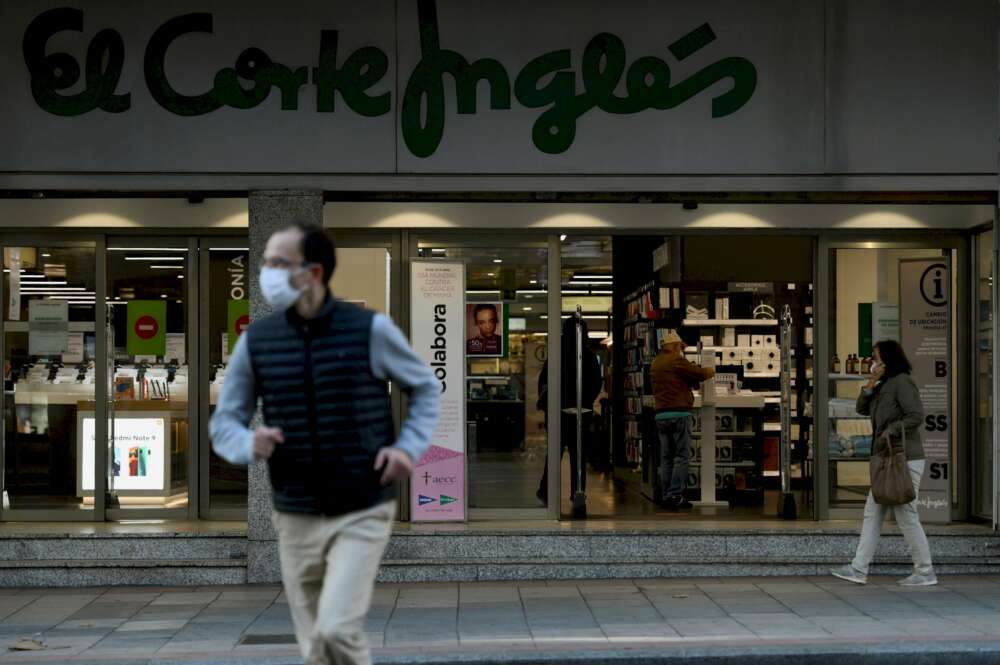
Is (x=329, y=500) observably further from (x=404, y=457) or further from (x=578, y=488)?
(x=578, y=488)

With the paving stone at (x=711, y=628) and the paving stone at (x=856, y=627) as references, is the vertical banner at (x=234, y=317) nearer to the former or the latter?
the paving stone at (x=711, y=628)

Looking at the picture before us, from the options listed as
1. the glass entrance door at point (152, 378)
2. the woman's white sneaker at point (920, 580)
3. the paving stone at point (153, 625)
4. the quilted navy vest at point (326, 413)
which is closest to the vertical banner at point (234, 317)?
the glass entrance door at point (152, 378)

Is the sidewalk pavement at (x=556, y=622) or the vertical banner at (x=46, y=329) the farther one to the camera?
the vertical banner at (x=46, y=329)

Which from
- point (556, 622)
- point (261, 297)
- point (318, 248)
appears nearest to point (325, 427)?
point (318, 248)

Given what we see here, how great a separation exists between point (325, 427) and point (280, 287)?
52cm

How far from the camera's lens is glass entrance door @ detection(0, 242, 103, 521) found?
11672 mm

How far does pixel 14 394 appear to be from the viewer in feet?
38.4

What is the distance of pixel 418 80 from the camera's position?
10297 millimetres

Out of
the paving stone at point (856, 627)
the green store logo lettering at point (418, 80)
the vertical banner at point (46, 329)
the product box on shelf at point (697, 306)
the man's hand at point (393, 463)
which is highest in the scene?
the green store logo lettering at point (418, 80)

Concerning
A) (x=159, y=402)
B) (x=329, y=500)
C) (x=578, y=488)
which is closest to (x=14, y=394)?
(x=159, y=402)

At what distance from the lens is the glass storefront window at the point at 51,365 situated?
11688mm

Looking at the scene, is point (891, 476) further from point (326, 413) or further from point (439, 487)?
point (326, 413)

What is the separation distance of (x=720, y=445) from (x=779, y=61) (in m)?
5.08

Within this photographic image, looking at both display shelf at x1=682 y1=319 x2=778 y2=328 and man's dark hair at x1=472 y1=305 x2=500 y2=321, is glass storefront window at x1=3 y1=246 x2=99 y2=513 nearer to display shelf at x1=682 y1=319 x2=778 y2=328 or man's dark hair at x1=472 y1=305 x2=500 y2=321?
man's dark hair at x1=472 y1=305 x2=500 y2=321
